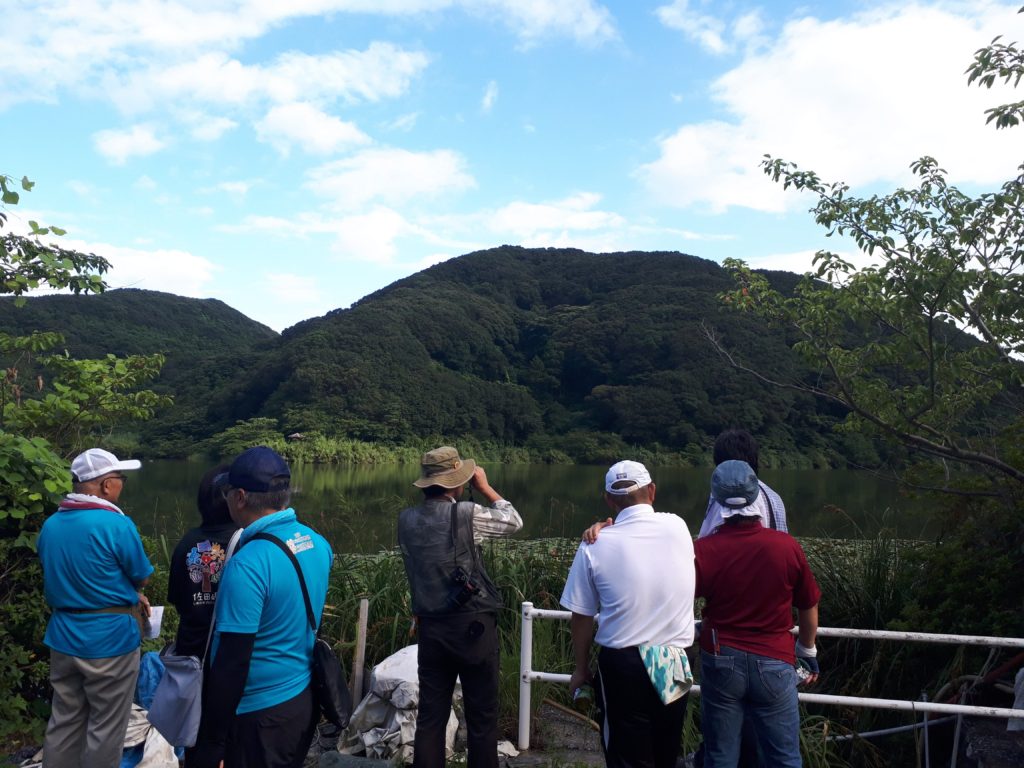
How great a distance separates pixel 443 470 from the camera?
3566 mm

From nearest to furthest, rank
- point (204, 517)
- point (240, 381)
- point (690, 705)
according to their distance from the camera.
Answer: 1. point (204, 517)
2. point (690, 705)
3. point (240, 381)

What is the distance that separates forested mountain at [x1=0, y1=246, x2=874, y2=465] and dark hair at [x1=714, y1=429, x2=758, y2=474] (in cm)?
4568

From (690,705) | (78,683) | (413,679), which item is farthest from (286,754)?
(690,705)

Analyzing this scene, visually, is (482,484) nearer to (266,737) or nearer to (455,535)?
(455,535)

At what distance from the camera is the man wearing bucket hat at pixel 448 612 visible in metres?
3.41

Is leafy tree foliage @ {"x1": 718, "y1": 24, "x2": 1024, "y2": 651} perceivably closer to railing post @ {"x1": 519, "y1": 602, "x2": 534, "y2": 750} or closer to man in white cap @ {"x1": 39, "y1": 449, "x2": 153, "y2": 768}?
railing post @ {"x1": 519, "y1": 602, "x2": 534, "y2": 750}

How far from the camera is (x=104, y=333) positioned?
8138 cm

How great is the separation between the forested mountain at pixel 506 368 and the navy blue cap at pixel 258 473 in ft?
155

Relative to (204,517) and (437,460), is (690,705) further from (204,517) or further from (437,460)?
(204,517)

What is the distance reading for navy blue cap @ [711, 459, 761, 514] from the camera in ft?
9.50

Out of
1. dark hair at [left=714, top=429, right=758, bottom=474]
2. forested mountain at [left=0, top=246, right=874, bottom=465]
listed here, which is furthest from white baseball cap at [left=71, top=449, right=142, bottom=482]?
forested mountain at [left=0, top=246, right=874, bottom=465]

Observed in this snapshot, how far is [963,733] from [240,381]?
6422 centimetres

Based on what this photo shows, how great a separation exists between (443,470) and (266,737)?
4.75 feet

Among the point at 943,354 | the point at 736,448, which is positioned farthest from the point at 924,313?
the point at 736,448
